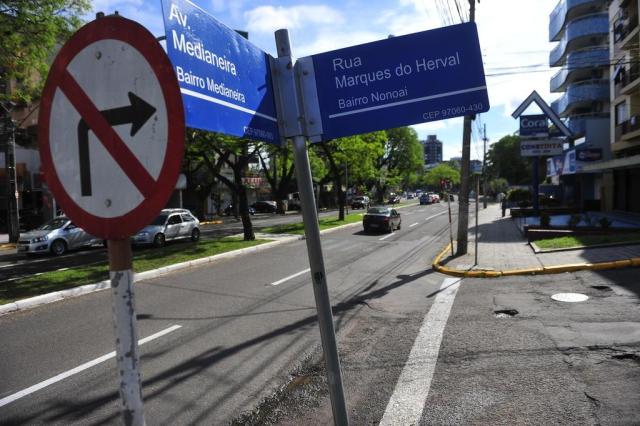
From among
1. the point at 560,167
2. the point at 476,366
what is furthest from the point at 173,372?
the point at 560,167

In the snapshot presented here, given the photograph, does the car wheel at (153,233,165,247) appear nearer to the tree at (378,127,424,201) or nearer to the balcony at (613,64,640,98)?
the balcony at (613,64,640,98)

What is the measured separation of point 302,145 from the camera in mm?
2479

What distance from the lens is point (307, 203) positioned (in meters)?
2.50

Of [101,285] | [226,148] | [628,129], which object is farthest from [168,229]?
[628,129]

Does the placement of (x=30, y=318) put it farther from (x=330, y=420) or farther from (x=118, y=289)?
(x=118, y=289)

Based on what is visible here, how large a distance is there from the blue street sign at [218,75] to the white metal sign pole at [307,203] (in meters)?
0.08

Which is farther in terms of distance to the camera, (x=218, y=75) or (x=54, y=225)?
(x=54, y=225)

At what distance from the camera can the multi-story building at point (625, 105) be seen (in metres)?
25.7

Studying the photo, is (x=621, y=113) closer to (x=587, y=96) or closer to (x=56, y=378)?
(x=587, y=96)

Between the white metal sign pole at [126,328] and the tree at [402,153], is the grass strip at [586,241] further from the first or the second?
the tree at [402,153]

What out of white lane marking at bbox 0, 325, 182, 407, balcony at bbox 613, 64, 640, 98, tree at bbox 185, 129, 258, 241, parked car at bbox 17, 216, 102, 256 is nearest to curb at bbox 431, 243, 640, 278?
white lane marking at bbox 0, 325, 182, 407

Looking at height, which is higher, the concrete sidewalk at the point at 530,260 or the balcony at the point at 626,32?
the balcony at the point at 626,32

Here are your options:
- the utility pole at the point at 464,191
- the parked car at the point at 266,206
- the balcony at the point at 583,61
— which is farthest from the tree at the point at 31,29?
the parked car at the point at 266,206

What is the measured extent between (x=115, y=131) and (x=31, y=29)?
1493cm
